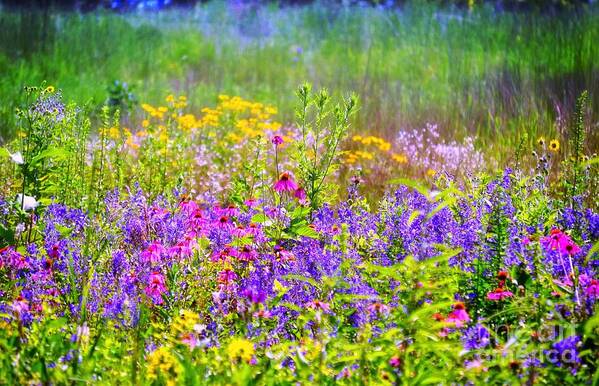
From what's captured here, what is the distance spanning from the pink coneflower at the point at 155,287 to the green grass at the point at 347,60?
140 inches

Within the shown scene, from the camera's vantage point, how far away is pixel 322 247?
352cm

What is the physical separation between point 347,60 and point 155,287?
741 centimetres

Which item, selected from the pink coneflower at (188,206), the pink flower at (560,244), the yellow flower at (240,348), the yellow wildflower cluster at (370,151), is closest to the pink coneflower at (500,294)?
the pink flower at (560,244)

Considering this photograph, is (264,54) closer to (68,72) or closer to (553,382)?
(68,72)

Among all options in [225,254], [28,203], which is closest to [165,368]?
[225,254]

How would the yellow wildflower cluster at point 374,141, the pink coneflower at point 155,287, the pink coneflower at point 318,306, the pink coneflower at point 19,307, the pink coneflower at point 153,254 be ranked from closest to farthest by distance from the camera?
the pink coneflower at point 19,307, the pink coneflower at point 318,306, the pink coneflower at point 155,287, the pink coneflower at point 153,254, the yellow wildflower cluster at point 374,141

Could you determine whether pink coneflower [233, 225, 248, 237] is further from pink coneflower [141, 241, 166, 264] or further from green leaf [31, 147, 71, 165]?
green leaf [31, 147, 71, 165]

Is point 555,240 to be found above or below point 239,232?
above

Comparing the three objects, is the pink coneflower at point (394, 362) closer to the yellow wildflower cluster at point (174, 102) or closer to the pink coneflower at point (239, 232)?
the pink coneflower at point (239, 232)

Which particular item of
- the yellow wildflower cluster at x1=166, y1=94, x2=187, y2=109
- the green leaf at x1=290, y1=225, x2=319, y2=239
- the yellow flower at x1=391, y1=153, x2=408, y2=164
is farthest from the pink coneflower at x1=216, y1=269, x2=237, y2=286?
the yellow flower at x1=391, y1=153, x2=408, y2=164

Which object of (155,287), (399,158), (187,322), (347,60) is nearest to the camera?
(187,322)

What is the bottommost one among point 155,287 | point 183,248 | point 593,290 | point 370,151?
point 370,151

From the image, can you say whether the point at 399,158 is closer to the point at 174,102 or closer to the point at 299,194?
the point at 174,102

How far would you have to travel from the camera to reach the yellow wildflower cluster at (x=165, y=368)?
2.21 meters
